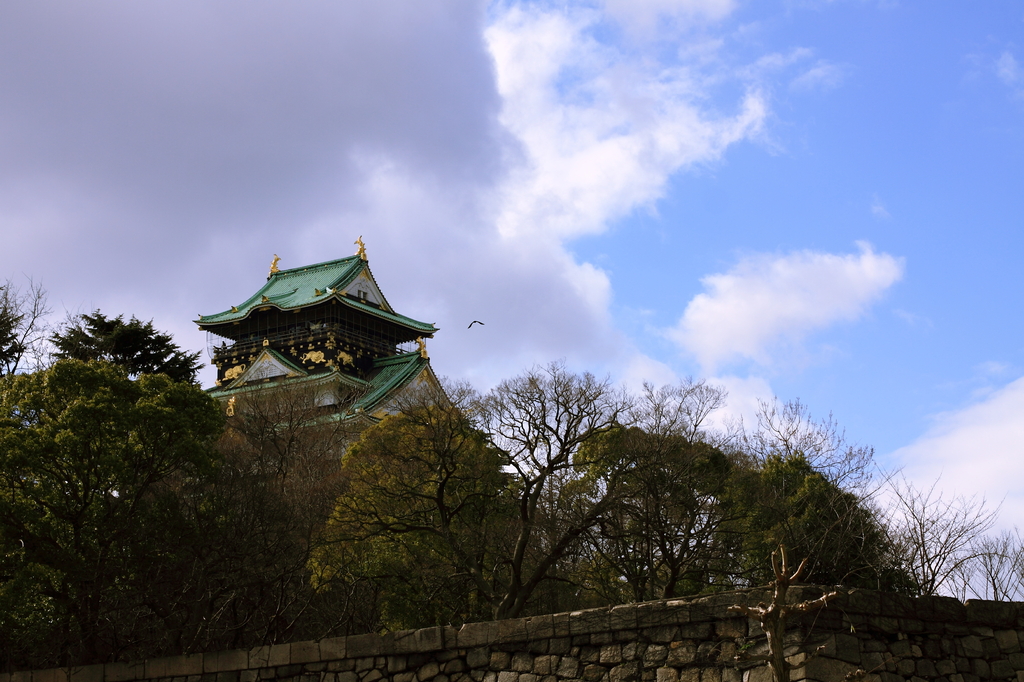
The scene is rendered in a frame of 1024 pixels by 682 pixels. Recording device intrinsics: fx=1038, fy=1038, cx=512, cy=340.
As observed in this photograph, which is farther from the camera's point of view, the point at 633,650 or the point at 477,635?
the point at 477,635

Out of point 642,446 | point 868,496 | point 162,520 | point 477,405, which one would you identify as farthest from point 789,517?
point 162,520

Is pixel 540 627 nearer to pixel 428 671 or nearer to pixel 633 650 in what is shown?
pixel 633 650

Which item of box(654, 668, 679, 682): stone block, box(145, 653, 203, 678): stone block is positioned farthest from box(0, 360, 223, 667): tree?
box(654, 668, 679, 682): stone block

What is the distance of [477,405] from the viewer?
19.8 m

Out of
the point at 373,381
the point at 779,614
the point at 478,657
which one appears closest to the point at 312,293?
the point at 373,381

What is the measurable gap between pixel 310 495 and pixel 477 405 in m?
3.59

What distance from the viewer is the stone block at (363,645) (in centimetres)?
980

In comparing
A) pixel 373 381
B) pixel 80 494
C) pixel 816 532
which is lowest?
pixel 816 532

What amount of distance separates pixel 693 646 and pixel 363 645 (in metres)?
3.31

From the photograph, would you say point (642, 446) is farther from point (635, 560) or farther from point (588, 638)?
point (588, 638)

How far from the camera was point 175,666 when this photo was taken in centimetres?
1071

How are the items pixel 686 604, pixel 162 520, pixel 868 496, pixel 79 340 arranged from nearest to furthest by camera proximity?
pixel 686 604
pixel 162 520
pixel 868 496
pixel 79 340

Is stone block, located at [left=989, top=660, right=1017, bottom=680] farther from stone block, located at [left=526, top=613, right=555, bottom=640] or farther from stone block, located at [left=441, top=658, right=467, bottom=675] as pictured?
stone block, located at [left=441, top=658, right=467, bottom=675]

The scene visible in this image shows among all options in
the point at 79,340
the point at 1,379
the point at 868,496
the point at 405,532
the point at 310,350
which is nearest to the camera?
the point at 1,379
